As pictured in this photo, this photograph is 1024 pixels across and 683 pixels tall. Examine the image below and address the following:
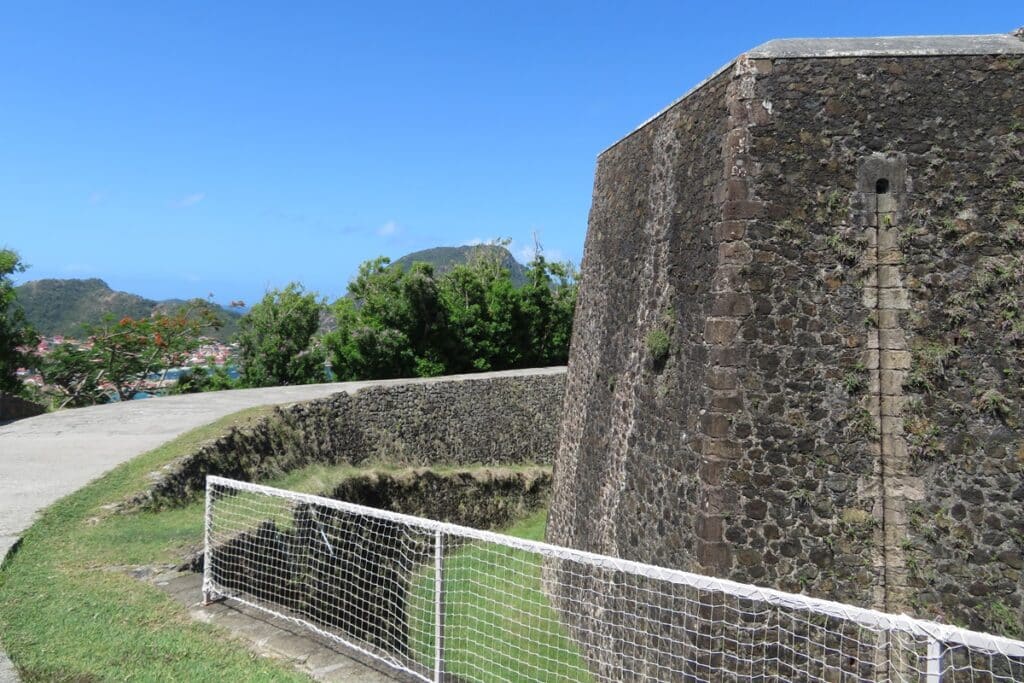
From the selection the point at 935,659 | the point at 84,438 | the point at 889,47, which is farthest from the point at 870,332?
the point at 84,438

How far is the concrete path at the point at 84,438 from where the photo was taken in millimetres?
7734

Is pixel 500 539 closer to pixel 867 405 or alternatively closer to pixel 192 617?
pixel 192 617

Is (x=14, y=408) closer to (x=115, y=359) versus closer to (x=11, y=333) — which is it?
(x=11, y=333)

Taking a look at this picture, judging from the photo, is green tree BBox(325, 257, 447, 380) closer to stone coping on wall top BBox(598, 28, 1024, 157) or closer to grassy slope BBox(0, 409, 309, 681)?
grassy slope BBox(0, 409, 309, 681)

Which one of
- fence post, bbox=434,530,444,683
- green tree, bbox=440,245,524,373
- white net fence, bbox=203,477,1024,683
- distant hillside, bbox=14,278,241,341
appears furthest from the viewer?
distant hillside, bbox=14,278,241,341

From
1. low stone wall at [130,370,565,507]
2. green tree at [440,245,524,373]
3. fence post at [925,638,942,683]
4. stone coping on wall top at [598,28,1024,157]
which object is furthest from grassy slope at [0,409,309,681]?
green tree at [440,245,524,373]

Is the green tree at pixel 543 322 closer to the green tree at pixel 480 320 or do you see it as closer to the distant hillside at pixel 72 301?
the green tree at pixel 480 320

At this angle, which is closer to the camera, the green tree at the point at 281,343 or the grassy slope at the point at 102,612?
the grassy slope at the point at 102,612

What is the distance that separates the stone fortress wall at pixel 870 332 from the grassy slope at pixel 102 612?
3618 millimetres

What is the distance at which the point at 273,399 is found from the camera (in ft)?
45.0

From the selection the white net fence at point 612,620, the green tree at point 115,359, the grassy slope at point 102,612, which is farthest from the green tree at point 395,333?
the grassy slope at point 102,612

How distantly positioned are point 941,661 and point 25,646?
15.4ft

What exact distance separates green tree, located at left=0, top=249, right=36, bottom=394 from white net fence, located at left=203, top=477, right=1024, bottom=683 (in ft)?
38.0

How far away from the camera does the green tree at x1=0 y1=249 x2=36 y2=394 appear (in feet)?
54.2
